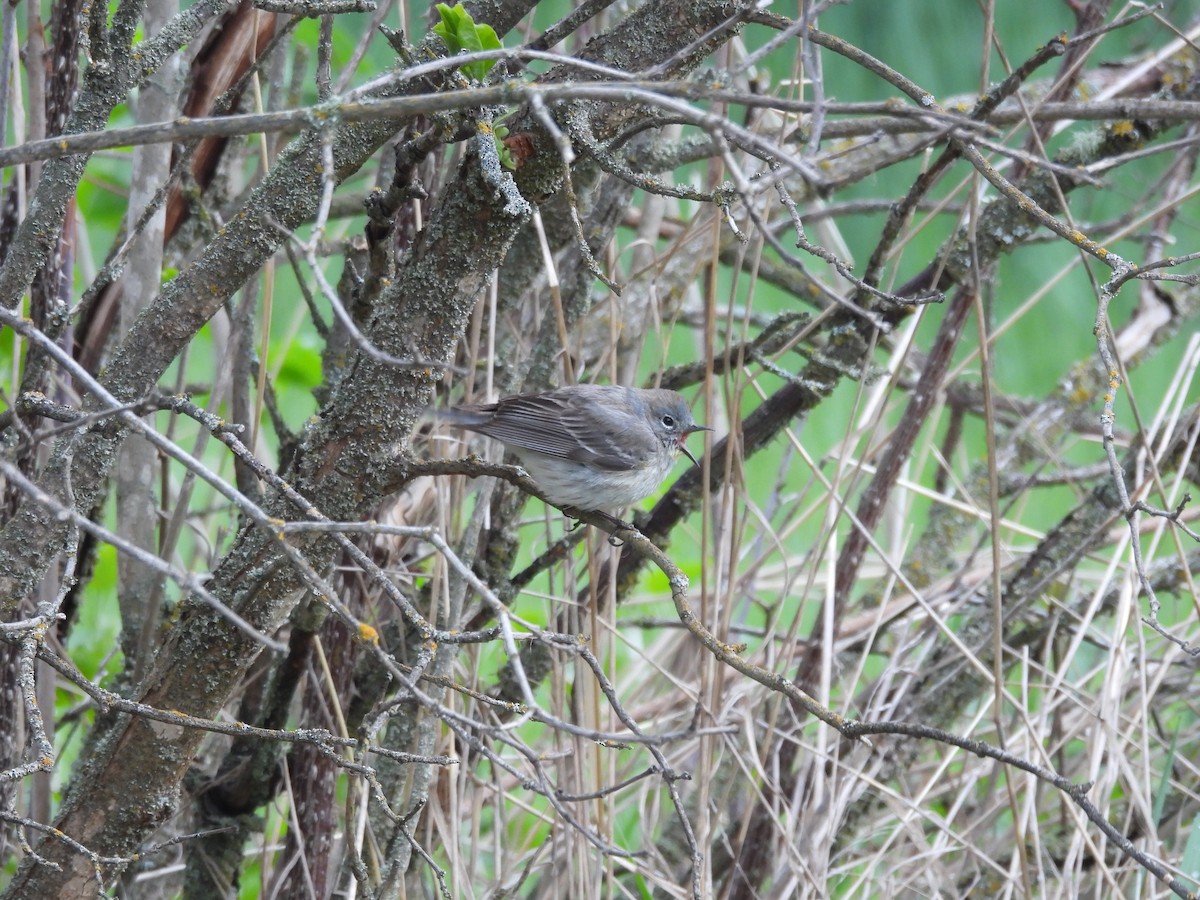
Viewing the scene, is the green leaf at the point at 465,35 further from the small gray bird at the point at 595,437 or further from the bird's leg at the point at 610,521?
the small gray bird at the point at 595,437

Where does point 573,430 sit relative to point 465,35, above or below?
below

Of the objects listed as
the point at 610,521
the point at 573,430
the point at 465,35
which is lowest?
the point at 610,521

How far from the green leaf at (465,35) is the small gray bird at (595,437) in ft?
4.04

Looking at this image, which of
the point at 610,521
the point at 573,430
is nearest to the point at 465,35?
the point at 610,521

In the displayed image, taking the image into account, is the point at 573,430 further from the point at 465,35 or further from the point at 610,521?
the point at 465,35

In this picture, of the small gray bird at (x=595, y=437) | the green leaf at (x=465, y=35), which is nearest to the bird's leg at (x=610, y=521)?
the small gray bird at (x=595, y=437)

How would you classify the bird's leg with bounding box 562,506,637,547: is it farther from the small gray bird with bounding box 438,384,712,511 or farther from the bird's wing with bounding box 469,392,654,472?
the bird's wing with bounding box 469,392,654,472

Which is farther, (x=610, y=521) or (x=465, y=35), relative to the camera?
(x=610, y=521)

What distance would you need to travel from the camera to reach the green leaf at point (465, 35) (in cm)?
162

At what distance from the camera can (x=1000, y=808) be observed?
3018mm

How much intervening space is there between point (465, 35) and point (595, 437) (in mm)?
1696

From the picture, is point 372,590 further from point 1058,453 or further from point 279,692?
point 1058,453

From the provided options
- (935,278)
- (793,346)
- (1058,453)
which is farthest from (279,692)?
(1058,453)

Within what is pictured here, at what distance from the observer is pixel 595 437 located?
3221mm
